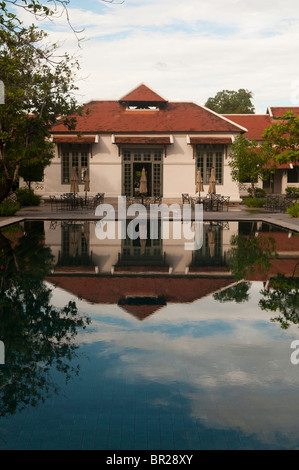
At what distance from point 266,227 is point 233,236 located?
3608 mm

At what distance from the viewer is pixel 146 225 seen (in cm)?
2192

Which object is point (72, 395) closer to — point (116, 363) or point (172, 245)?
point (116, 363)

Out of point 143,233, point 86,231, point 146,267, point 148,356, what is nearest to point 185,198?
point 143,233

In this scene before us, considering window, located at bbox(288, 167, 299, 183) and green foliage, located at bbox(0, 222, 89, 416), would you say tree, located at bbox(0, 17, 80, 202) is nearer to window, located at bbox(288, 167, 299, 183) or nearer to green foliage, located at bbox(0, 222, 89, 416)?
green foliage, located at bbox(0, 222, 89, 416)

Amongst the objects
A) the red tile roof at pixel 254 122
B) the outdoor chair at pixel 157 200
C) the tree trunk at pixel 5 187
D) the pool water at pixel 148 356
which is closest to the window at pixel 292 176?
the red tile roof at pixel 254 122

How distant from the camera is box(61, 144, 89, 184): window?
33.7 metres

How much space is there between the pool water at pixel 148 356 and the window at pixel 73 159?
21.7 metres

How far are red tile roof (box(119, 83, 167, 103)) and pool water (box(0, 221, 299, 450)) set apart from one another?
81.8 ft

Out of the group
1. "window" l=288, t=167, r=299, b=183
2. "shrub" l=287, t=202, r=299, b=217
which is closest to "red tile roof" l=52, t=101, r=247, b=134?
"shrub" l=287, t=202, r=299, b=217

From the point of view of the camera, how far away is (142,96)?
35.7 meters

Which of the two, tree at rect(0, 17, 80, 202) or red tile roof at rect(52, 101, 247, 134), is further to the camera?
red tile roof at rect(52, 101, 247, 134)

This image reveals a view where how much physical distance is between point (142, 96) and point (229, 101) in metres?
40.6

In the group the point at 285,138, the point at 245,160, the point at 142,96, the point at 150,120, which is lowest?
the point at 245,160

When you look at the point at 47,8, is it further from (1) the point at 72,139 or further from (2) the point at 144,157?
(2) the point at 144,157
